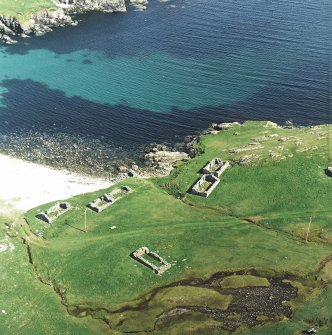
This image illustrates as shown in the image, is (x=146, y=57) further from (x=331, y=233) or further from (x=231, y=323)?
(x=231, y=323)

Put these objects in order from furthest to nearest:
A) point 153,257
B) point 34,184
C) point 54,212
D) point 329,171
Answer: point 34,184
point 329,171
point 54,212
point 153,257

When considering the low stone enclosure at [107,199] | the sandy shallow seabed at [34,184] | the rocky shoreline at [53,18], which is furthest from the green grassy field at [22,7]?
the low stone enclosure at [107,199]

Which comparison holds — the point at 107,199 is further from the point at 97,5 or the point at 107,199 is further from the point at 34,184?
the point at 97,5

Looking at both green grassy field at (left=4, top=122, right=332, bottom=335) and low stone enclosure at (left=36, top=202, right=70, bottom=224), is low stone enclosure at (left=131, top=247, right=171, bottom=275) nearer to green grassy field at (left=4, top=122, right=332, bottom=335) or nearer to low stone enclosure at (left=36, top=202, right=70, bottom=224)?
green grassy field at (left=4, top=122, right=332, bottom=335)

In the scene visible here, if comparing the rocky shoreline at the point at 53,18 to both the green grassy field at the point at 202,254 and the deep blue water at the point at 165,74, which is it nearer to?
the deep blue water at the point at 165,74

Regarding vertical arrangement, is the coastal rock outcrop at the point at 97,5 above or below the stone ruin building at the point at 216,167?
above

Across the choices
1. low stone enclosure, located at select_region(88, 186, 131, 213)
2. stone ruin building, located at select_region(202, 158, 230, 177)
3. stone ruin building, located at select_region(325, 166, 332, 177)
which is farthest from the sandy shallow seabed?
stone ruin building, located at select_region(325, 166, 332, 177)

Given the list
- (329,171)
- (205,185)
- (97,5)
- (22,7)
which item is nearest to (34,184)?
(205,185)
